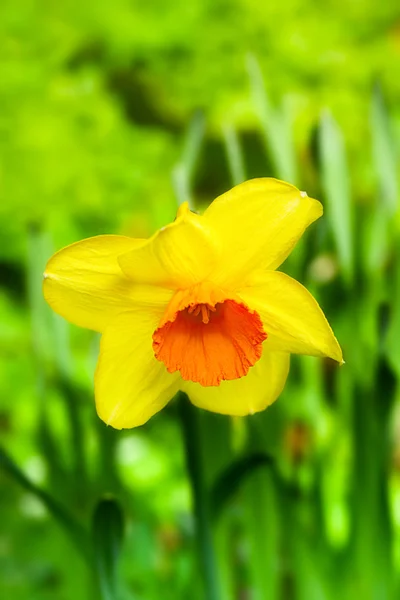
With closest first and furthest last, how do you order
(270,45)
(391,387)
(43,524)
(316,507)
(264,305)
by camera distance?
(264,305), (391,387), (316,507), (43,524), (270,45)

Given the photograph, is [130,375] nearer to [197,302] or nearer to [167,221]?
[197,302]

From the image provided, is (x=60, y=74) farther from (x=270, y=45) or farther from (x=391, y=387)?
(x=391, y=387)

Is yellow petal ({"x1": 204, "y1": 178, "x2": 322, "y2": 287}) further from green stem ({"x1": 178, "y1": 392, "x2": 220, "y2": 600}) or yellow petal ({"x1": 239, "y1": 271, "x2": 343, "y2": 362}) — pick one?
green stem ({"x1": 178, "y1": 392, "x2": 220, "y2": 600})

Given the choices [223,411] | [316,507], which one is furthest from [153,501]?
[223,411]

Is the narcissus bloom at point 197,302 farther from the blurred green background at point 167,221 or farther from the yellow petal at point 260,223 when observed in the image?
the blurred green background at point 167,221

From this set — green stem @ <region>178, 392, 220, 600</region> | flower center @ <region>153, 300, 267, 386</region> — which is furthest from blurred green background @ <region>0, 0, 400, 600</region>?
flower center @ <region>153, 300, 267, 386</region>

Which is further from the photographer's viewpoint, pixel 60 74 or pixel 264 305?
pixel 60 74
